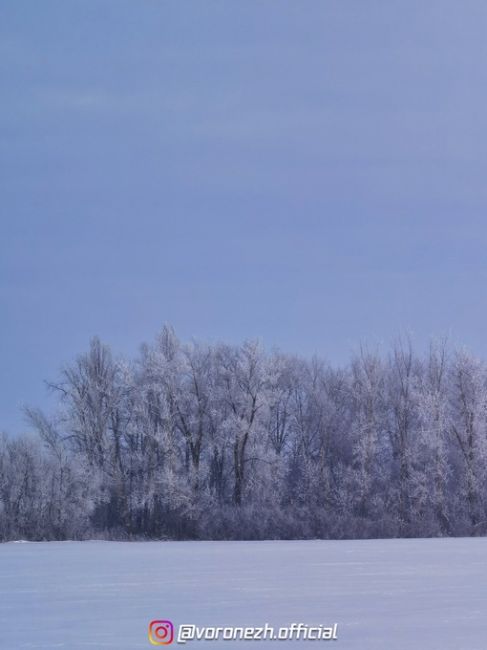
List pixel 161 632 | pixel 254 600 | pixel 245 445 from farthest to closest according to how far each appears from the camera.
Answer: pixel 245 445 → pixel 254 600 → pixel 161 632

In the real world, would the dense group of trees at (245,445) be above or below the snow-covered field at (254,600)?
above

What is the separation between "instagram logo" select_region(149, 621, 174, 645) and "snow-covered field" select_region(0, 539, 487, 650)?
0.09 metres

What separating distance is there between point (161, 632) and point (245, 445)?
34.6 metres

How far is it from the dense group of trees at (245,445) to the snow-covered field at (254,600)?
23167mm

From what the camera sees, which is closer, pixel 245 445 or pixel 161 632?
pixel 161 632

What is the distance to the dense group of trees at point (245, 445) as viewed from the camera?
40.7 meters

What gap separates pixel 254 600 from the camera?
426 inches

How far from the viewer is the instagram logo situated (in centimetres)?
828

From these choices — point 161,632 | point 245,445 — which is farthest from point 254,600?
point 245,445

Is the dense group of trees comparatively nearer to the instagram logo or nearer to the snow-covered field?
the snow-covered field

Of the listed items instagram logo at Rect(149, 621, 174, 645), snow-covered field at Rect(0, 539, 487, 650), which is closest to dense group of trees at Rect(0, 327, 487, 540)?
snow-covered field at Rect(0, 539, 487, 650)

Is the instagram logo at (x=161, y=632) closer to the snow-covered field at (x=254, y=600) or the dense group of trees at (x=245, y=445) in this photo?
the snow-covered field at (x=254, y=600)

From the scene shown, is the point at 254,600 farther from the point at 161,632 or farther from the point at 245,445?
the point at 245,445

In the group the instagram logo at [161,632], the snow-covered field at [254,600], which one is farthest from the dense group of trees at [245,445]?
the instagram logo at [161,632]
